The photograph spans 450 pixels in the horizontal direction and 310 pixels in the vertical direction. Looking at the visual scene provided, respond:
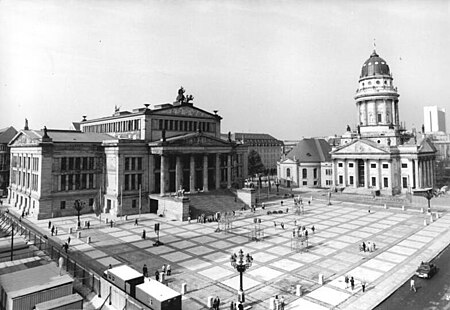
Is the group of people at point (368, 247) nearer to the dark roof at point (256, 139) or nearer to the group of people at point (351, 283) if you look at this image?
the group of people at point (351, 283)

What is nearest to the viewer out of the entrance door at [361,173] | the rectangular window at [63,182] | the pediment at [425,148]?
the rectangular window at [63,182]

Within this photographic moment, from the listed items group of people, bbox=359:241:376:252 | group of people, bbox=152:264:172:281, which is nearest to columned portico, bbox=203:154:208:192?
group of people, bbox=359:241:376:252

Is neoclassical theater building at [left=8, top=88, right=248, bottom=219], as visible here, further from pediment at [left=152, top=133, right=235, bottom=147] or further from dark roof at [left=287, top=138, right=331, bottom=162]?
dark roof at [left=287, top=138, right=331, bottom=162]

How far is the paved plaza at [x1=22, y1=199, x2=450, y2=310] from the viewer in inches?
1015

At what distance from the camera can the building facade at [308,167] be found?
101562 mm

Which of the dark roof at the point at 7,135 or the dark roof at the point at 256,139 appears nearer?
the dark roof at the point at 7,135

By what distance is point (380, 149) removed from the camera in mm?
83688

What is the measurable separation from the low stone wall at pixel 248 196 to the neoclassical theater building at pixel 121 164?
6.86 metres

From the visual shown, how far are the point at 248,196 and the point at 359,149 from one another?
132ft

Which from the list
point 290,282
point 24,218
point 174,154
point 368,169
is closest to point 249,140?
point 368,169

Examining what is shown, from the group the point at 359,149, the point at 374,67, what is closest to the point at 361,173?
the point at 359,149

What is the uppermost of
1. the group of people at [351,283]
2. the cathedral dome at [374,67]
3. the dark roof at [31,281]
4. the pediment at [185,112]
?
the cathedral dome at [374,67]

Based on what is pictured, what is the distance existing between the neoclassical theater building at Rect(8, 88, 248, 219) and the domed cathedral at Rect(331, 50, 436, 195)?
3880 cm

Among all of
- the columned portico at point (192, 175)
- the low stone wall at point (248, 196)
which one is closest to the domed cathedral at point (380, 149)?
the low stone wall at point (248, 196)
